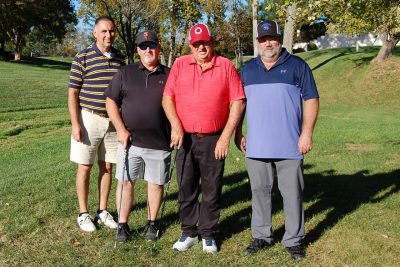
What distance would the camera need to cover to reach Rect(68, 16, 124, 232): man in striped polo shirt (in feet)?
15.9

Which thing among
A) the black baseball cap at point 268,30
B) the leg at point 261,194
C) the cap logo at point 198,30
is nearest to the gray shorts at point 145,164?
the leg at point 261,194

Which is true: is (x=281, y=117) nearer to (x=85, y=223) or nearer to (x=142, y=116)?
(x=142, y=116)

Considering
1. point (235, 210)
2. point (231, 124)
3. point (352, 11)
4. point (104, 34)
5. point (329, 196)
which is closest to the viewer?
point (231, 124)

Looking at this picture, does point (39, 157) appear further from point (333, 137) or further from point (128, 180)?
point (333, 137)

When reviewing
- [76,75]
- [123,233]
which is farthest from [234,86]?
[123,233]

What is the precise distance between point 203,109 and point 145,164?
92 centimetres

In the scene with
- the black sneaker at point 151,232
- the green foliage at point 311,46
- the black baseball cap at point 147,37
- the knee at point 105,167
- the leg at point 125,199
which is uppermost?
the green foliage at point 311,46

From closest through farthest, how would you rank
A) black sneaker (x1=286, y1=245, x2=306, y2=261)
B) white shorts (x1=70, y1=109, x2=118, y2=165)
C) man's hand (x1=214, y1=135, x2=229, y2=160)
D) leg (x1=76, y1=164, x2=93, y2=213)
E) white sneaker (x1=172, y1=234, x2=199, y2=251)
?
man's hand (x1=214, y1=135, x2=229, y2=160) < black sneaker (x1=286, y1=245, x2=306, y2=261) < white sneaker (x1=172, y1=234, x2=199, y2=251) < white shorts (x1=70, y1=109, x2=118, y2=165) < leg (x1=76, y1=164, x2=93, y2=213)

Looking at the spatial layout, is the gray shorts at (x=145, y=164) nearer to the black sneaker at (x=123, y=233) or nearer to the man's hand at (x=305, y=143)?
the black sneaker at (x=123, y=233)

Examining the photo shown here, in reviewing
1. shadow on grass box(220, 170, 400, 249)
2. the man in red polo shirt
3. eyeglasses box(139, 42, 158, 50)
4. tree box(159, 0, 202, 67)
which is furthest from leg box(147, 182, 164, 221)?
tree box(159, 0, 202, 67)

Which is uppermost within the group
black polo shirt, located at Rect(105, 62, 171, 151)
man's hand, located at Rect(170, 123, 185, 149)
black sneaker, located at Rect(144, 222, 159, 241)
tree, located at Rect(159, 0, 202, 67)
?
tree, located at Rect(159, 0, 202, 67)

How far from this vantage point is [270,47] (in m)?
4.17

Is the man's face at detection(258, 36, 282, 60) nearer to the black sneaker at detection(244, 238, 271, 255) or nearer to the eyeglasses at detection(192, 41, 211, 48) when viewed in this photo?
the eyeglasses at detection(192, 41, 211, 48)

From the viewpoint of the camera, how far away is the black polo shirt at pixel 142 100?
4426 mm
